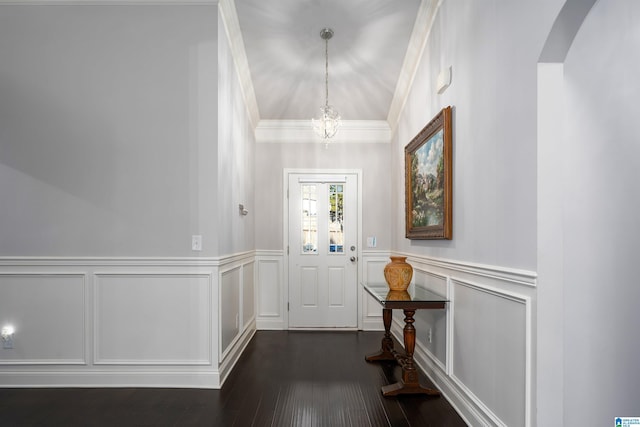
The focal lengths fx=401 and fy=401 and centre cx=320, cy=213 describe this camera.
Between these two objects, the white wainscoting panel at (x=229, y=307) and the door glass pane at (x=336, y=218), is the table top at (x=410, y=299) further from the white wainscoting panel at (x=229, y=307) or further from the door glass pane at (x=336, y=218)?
the door glass pane at (x=336, y=218)

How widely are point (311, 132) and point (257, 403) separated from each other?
11.5 ft

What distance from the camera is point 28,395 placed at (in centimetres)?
300

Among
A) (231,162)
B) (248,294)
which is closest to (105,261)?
(231,162)

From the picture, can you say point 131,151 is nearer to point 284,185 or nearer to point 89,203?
point 89,203

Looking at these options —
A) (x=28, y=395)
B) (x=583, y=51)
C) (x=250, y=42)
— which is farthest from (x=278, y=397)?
(x=250, y=42)

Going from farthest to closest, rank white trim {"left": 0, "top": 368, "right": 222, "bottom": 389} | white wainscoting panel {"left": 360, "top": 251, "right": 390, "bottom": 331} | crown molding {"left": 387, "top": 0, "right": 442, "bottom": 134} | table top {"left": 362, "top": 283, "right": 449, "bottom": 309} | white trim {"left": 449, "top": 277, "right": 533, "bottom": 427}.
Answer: white wainscoting panel {"left": 360, "top": 251, "right": 390, "bottom": 331}
crown molding {"left": 387, "top": 0, "right": 442, "bottom": 134}
white trim {"left": 0, "top": 368, "right": 222, "bottom": 389}
table top {"left": 362, "top": 283, "right": 449, "bottom": 309}
white trim {"left": 449, "top": 277, "right": 533, "bottom": 427}

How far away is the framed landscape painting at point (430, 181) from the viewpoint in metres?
3.00

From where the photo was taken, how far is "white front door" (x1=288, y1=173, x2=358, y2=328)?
5.28 metres

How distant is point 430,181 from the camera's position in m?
3.43

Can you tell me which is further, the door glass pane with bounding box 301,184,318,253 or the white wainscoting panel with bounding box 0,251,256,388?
the door glass pane with bounding box 301,184,318,253

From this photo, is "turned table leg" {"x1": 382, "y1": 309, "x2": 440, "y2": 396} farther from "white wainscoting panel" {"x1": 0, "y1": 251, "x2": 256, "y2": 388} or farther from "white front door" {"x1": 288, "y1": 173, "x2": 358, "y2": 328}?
"white front door" {"x1": 288, "y1": 173, "x2": 358, "y2": 328}

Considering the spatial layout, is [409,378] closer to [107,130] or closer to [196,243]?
[196,243]

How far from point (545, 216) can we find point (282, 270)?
386 centimetres

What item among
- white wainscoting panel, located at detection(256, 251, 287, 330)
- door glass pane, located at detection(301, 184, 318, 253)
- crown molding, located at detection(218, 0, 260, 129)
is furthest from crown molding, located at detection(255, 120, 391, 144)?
white wainscoting panel, located at detection(256, 251, 287, 330)
